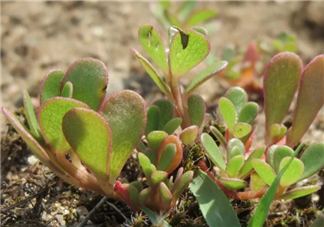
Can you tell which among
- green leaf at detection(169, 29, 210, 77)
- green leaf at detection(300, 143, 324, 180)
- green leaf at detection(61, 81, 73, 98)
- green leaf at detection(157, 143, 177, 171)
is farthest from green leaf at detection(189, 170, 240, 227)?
green leaf at detection(61, 81, 73, 98)

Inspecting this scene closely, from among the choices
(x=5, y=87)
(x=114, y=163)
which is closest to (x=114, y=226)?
(x=114, y=163)

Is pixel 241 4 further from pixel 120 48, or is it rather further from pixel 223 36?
pixel 120 48

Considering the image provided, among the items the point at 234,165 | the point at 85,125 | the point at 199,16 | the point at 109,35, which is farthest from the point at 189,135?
the point at 109,35

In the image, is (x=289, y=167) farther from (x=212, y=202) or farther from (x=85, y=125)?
(x=85, y=125)

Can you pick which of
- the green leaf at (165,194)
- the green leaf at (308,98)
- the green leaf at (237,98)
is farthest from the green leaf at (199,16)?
the green leaf at (165,194)

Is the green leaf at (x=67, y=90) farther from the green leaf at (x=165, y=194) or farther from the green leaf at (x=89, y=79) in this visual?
the green leaf at (x=165, y=194)
